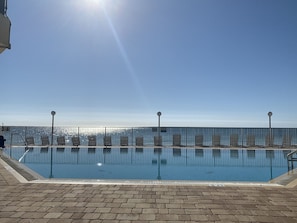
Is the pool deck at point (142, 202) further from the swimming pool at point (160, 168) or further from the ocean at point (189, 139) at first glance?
the ocean at point (189, 139)

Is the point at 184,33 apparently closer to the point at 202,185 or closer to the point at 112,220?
the point at 202,185

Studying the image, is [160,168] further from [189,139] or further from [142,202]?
[189,139]

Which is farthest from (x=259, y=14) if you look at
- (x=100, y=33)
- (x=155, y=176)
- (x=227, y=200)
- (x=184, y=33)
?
(x=227, y=200)

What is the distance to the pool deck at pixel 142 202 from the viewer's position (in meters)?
3.12

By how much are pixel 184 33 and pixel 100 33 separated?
2.75 metres

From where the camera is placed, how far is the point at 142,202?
369 centimetres

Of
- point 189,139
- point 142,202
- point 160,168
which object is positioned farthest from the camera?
point 189,139

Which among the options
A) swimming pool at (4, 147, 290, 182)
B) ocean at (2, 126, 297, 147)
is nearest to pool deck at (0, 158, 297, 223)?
swimming pool at (4, 147, 290, 182)

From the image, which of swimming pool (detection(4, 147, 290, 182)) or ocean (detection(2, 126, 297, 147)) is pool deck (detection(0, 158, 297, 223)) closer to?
swimming pool (detection(4, 147, 290, 182))

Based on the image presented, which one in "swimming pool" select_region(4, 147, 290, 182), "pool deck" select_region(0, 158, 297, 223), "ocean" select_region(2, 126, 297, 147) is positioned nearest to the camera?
"pool deck" select_region(0, 158, 297, 223)

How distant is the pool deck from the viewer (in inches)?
123

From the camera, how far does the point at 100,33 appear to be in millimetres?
8578

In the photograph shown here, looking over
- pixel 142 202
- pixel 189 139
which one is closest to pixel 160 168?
pixel 142 202

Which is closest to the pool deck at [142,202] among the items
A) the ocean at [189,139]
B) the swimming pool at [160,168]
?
the swimming pool at [160,168]
